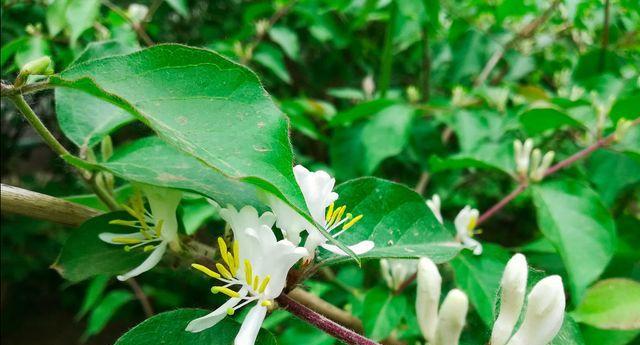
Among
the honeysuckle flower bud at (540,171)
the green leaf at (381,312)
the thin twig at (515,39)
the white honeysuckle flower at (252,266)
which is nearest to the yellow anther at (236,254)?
the white honeysuckle flower at (252,266)

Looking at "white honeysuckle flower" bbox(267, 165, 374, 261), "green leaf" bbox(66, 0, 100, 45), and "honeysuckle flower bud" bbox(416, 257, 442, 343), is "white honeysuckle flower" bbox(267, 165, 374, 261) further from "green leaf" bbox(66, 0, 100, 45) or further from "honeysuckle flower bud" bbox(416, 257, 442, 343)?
"green leaf" bbox(66, 0, 100, 45)

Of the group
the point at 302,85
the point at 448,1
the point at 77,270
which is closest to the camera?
the point at 77,270

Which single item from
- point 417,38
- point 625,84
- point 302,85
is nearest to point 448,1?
point 417,38

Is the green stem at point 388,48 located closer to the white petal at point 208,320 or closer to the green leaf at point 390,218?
the green leaf at point 390,218

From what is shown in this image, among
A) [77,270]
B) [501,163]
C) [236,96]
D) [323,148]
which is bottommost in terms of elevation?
[323,148]

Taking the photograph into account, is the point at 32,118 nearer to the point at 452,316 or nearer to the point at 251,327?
the point at 251,327

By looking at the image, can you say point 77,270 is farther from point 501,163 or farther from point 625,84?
point 625,84
